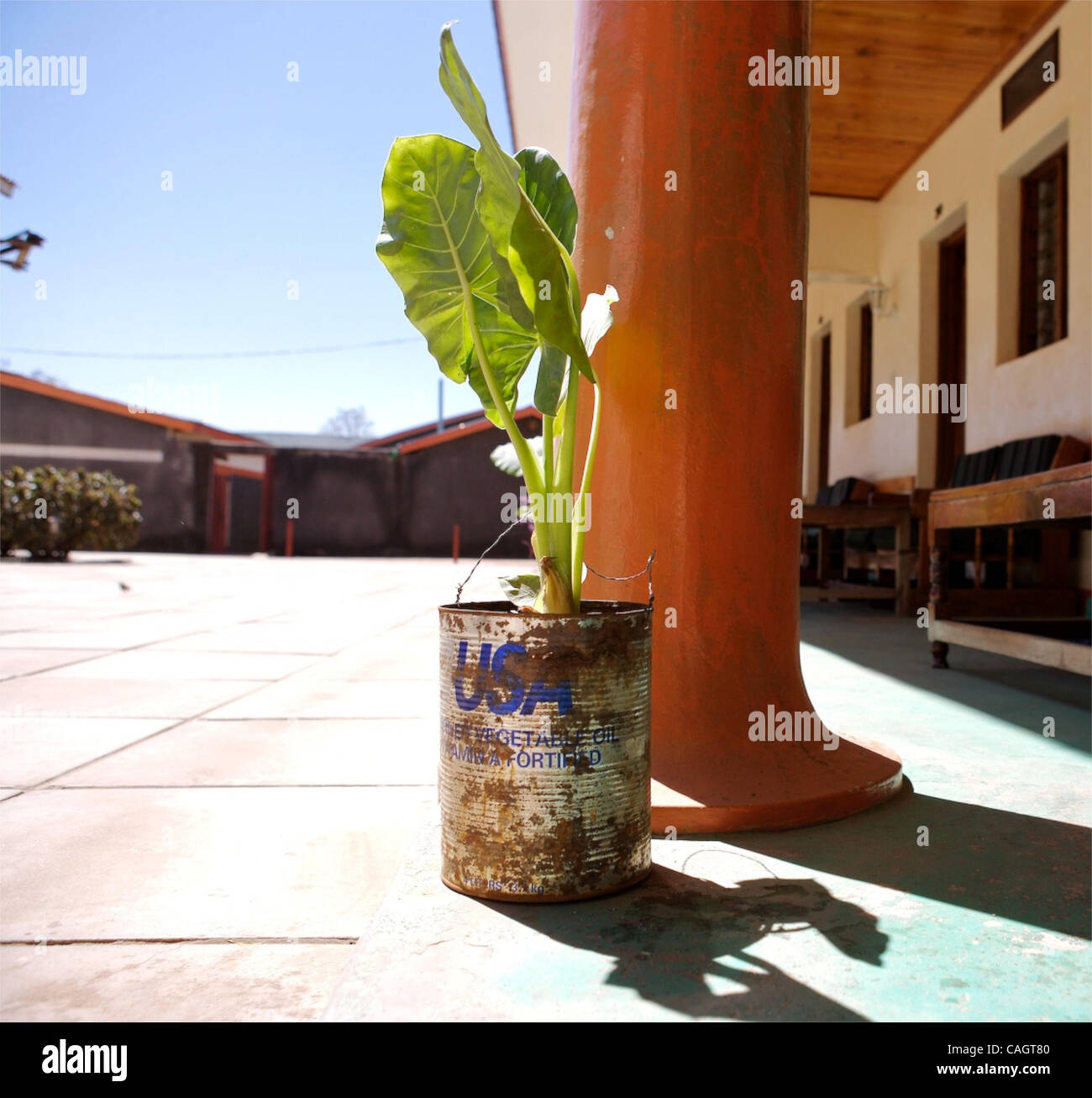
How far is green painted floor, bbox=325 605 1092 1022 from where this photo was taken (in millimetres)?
1032

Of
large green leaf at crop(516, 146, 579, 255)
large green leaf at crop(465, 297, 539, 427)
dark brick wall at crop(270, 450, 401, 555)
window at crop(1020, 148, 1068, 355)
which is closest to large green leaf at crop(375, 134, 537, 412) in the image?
large green leaf at crop(465, 297, 539, 427)

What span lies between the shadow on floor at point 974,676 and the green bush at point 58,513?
12.4 m

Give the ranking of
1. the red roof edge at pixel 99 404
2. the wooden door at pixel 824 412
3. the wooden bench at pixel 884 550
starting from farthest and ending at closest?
the red roof edge at pixel 99 404 < the wooden door at pixel 824 412 < the wooden bench at pixel 884 550

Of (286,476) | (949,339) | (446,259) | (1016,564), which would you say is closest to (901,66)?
(949,339)

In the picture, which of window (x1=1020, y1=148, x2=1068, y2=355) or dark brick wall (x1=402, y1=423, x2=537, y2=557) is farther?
dark brick wall (x1=402, y1=423, x2=537, y2=557)

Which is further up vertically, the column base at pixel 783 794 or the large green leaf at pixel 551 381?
the large green leaf at pixel 551 381

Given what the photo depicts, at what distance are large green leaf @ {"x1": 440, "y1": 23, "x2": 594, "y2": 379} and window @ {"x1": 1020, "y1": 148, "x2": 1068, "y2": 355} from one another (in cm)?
543

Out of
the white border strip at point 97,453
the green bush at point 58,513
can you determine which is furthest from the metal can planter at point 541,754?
the white border strip at point 97,453

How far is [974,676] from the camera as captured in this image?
379cm

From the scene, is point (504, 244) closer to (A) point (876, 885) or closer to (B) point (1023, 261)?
(A) point (876, 885)

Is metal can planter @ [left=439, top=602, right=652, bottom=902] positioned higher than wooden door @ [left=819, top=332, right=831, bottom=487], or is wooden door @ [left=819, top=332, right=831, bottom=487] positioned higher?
wooden door @ [left=819, top=332, right=831, bottom=487]

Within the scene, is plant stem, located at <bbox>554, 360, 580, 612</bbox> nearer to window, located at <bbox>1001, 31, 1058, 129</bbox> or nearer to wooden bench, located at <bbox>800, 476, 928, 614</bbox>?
wooden bench, located at <bbox>800, 476, 928, 614</bbox>

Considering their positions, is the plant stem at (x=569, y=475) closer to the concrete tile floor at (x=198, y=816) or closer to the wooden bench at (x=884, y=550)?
the concrete tile floor at (x=198, y=816)

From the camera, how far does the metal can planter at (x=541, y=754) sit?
133cm
